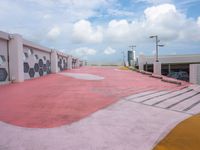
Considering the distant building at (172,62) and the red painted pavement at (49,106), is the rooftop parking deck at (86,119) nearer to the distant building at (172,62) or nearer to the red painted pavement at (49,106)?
the red painted pavement at (49,106)

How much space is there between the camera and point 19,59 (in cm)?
1714

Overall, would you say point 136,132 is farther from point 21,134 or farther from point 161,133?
point 21,134

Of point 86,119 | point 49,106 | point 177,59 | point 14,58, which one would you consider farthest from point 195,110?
point 177,59

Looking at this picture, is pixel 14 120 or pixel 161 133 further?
pixel 14 120

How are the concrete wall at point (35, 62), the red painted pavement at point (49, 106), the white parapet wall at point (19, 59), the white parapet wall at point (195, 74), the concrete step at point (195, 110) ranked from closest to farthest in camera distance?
the red painted pavement at point (49, 106), the concrete step at point (195, 110), the white parapet wall at point (19, 59), the concrete wall at point (35, 62), the white parapet wall at point (195, 74)

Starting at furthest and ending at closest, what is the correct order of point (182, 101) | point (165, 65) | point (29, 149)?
1. point (165, 65)
2. point (182, 101)
3. point (29, 149)

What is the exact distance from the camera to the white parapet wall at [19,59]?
16062mm

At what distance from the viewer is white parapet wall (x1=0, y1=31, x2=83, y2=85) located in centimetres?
1606

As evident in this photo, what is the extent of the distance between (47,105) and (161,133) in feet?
14.4

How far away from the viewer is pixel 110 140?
6.73 metres

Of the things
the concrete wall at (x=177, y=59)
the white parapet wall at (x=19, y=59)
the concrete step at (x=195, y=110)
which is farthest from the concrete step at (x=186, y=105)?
the concrete wall at (x=177, y=59)

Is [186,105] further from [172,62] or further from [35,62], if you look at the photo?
[172,62]

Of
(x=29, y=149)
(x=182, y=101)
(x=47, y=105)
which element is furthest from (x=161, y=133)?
(x=182, y=101)

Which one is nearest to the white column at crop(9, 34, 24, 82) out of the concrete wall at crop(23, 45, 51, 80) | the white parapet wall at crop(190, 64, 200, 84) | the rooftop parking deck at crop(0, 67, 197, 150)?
the concrete wall at crop(23, 45, 51, 80)
